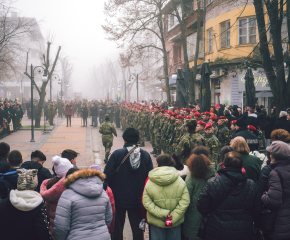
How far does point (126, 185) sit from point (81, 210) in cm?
143

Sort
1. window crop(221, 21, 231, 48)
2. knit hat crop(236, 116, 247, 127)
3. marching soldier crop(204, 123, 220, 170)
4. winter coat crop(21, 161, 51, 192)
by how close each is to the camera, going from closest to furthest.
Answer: winter coat crop(21, 161, 51, 192)
marching soldier crop(204, 123, 220, 170)
knit hat crop(236, 116, 247, 127)
window crop(221, 21, 231, 48)

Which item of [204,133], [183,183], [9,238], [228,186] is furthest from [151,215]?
[204,133]

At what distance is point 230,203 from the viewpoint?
343cm

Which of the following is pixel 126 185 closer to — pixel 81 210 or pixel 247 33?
pixel 81 210

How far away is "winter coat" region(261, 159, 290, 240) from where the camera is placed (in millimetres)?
3541

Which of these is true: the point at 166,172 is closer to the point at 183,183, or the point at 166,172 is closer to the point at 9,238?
the point at 183,183

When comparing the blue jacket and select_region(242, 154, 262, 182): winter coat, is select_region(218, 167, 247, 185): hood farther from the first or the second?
the blue jacket

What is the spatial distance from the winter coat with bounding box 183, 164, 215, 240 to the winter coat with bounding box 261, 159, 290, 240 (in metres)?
0.75

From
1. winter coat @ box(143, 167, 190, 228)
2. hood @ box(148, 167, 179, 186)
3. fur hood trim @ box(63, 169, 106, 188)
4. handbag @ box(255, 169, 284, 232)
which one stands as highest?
fur hood trim @ box(63, 169, 106, 188)

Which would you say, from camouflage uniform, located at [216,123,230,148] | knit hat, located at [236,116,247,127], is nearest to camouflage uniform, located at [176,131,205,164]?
knit hat, located at [236,116,247,127]

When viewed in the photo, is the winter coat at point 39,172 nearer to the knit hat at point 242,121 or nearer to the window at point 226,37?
the knit hat at point 242,121

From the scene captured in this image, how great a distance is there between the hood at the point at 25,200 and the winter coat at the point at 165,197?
49.4 inches

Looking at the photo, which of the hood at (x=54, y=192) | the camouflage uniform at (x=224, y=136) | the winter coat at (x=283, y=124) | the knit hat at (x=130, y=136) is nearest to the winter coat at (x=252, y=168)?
the knit hat at (x=130, y=136)

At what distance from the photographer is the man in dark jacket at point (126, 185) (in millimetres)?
4484
